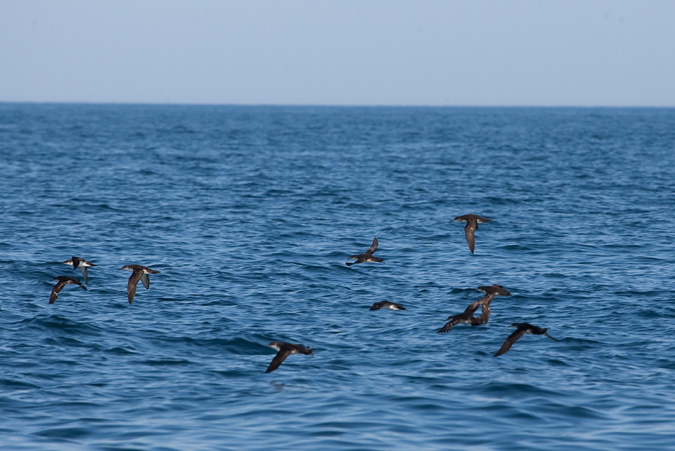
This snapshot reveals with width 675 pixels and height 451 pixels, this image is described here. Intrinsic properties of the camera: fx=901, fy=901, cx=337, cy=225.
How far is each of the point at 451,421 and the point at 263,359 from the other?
464 cm

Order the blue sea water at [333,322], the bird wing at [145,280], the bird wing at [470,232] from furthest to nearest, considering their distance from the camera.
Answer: the bird wing at [470,232]
the bird wing at [145,280]
the blue sea water at [333,322]

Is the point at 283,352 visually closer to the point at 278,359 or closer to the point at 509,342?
the point at 278,359

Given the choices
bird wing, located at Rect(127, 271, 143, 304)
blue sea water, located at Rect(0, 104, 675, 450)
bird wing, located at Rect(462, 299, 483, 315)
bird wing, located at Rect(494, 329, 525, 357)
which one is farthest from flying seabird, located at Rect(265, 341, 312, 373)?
bird wing, located at Rect(127, 271, 143, 304)

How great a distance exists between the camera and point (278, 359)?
1582 centimetres

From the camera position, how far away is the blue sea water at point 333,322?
1351 centimetres

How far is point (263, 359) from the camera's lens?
17047 millimetres

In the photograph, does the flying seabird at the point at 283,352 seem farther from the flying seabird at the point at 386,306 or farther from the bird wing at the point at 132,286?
the bird wing at the point at 132,286

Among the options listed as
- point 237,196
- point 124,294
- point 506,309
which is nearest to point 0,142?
point 237,196

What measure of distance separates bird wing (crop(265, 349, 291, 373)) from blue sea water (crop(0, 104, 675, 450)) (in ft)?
0.81

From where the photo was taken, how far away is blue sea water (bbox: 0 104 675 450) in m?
13.5

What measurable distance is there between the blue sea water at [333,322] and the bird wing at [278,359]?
0.81 ft

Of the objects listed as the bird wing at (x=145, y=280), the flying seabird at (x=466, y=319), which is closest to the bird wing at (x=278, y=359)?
the flying seabird at (x=466, y=319)

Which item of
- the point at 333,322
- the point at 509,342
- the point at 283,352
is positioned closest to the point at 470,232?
the point at 333,322

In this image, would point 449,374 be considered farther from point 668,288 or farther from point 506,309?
point 668,288
